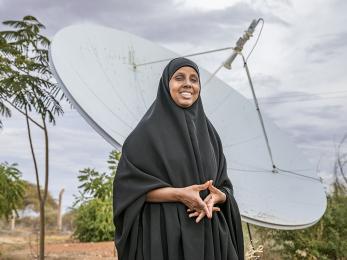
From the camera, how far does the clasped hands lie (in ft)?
8.45

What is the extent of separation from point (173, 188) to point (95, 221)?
12.0 metres

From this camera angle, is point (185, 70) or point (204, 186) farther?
point (185, 70)

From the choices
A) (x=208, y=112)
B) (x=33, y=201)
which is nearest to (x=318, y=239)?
(x=208, y=112)

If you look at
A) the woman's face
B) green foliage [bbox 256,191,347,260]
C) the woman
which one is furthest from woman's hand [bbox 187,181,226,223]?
green foliage [bbox 256,191,347,260]

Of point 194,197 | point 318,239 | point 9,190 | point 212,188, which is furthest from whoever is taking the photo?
point 9,190

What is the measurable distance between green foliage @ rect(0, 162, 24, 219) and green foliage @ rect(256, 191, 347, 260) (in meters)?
5.86

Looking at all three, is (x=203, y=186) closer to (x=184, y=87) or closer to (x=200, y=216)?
(x=200, y=216)

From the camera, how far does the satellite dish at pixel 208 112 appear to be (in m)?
5.39

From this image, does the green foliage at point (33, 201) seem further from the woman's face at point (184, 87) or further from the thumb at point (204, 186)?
the thumb at point (204, 186)

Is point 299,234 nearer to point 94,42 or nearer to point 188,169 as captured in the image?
point 94,42

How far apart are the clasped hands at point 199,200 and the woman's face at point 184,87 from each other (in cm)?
42

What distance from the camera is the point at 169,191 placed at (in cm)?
259

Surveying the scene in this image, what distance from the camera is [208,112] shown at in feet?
24.4

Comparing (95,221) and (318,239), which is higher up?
(95,221)
